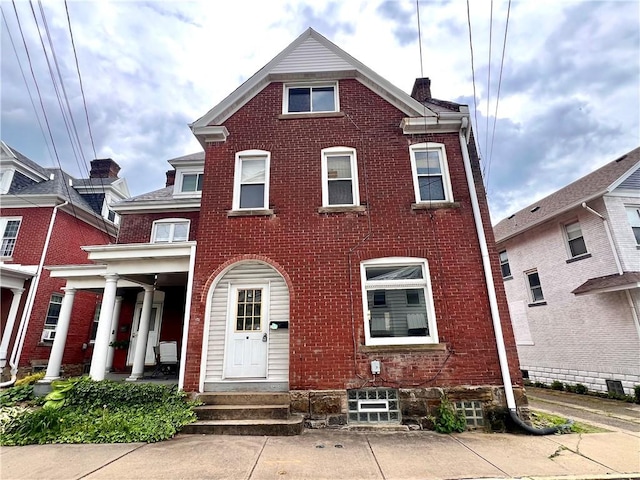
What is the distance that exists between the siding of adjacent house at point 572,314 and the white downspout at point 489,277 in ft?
20.9

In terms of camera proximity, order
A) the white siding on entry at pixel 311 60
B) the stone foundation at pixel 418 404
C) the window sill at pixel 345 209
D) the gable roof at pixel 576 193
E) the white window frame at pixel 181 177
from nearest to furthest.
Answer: the stone foundation at pixel 418 404
the window sill at pixel 345 209
the white siding on entry at pixel 311 60
the gable roof at pixel 576 193
the white window frame at pixel 181 177

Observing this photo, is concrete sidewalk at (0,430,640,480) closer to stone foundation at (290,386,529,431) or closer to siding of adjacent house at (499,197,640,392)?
stone foundation at (290,386,529,431)

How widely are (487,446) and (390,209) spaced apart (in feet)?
15.7

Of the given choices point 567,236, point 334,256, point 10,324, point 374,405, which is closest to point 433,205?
point 334,256

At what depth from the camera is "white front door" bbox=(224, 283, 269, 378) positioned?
6855mm

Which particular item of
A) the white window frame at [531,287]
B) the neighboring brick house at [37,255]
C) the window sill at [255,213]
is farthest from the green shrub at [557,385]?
the neighboring brick house at [37,255]

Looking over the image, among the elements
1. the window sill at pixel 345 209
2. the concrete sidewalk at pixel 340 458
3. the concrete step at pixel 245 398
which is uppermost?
the window sill at pixel 345 209

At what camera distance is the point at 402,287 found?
6.99 metres

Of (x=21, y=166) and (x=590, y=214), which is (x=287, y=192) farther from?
(x=21, y=166)

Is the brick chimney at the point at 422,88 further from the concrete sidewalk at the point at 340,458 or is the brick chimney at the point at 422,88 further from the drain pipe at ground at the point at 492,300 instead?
the concrete sidewalk at the point at 340,458

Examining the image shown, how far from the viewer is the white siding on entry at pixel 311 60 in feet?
29.5

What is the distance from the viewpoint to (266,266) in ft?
24.2

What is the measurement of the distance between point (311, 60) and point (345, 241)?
18.3ft

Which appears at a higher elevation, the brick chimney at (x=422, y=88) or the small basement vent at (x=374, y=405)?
the brick chimney at (x=422, y=88)
